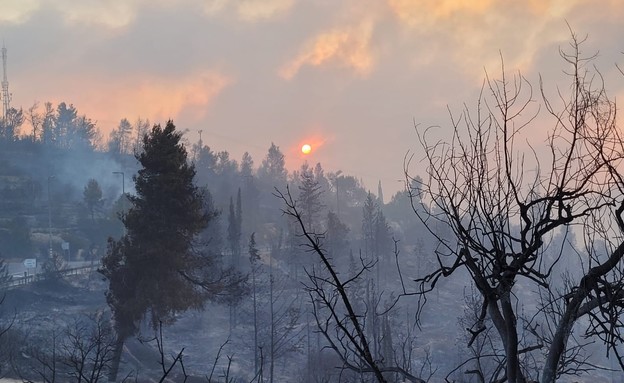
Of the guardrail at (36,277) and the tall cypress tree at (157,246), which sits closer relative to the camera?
the tall cypress tree at (157,246)

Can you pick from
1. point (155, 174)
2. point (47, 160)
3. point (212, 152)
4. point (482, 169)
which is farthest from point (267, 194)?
point (482, 169)

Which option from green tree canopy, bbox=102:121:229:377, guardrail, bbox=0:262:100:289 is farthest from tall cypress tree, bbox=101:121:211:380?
guardrail, bbox=0:262:100:289

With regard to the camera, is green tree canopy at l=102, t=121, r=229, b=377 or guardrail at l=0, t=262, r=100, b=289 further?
guardrail at l=0, t=262, r=100, b=289

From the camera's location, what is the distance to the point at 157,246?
26188 millimetres

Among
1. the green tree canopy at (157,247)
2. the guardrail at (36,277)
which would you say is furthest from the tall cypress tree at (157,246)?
the guardrail at (36,277)

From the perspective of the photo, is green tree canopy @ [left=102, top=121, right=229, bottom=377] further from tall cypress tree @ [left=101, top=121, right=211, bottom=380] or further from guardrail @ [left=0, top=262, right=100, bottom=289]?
guardrail @ [left=0, top=262, right=100, bottom=289]

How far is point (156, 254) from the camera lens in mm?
26328

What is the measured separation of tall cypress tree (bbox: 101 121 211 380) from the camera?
86.2ft

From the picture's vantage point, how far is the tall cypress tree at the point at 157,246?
1035 inches

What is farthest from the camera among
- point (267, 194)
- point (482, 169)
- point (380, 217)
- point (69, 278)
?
point (267, 194)

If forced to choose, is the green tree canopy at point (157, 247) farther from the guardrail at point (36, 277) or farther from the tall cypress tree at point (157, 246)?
the guardrail at point (36, 277)

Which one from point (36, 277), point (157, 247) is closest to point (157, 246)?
point (157, 247)

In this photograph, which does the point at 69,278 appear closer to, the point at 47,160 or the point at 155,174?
the point at 155,174

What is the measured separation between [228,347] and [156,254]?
34.4m
